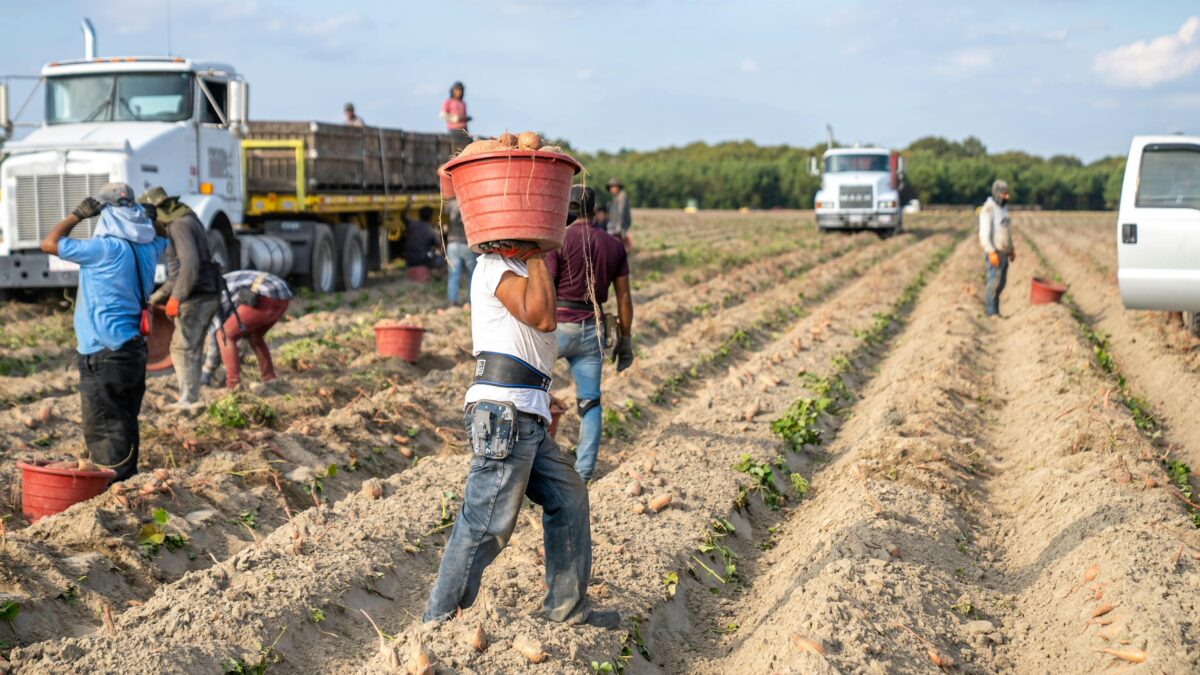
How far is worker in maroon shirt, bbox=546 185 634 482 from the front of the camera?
22.1ft

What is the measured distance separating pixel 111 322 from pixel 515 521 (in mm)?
3608

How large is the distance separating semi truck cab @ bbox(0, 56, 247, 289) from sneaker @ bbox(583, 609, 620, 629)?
10.3m

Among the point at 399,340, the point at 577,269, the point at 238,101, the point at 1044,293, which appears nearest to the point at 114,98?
the point at 238,101

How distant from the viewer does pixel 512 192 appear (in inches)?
162

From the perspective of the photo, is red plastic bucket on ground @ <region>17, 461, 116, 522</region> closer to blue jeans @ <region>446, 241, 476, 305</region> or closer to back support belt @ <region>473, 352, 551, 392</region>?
back support belt @ <region>473, 352, 551, 392</region>

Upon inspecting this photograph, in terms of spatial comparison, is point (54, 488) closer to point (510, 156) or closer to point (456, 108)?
point (510, 156)

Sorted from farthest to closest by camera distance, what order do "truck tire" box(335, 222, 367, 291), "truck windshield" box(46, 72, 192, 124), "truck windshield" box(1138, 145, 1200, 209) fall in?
1. "truck tire" box(335, 222, 367, 291)
2. "truck windshield" box(46, 72, 192, 124)
3. "truck windshield" box(1138, 145, 1200, 209)

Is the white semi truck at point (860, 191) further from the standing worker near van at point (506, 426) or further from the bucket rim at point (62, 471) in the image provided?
the standing worker near van at point (506, 426)

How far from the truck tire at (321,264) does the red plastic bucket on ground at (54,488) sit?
1072 cm

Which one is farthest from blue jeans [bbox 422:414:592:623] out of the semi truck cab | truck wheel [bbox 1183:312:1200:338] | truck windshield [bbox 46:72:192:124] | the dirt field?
truck windshield [bbox 46:72:192:124]

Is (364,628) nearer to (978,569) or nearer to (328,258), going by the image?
(978,569)

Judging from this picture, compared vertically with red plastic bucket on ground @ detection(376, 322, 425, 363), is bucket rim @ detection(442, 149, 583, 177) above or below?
above

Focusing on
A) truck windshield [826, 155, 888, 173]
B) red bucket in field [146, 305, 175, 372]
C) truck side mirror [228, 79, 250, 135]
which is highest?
truck windshield [826, 155, 888, 173]

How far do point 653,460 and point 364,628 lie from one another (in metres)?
2.75
